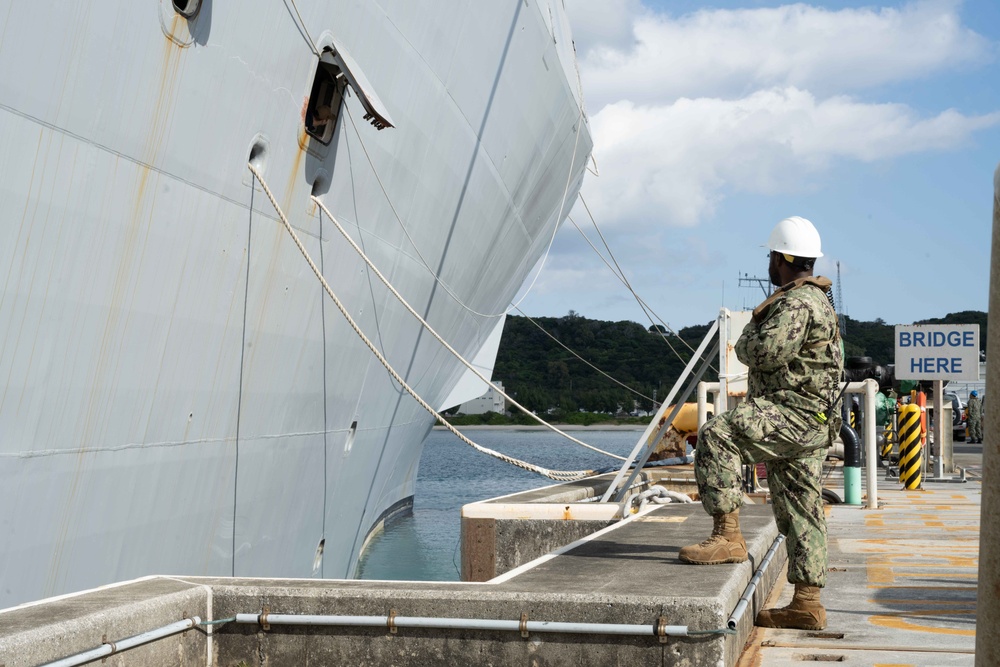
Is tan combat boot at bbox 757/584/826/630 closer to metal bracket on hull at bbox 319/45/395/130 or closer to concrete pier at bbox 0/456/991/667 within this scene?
concrete pier at bbox 0/456/991/667

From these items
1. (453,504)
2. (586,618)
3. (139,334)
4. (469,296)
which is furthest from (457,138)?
(453,504)

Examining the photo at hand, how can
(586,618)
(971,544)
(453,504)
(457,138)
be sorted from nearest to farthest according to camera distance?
(586,618), (971,544), (457,138), (453,504)

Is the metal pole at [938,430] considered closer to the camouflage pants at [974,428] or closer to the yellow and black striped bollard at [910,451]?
the yellow and black striped bollard at [910,451]

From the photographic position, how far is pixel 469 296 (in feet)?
39.0

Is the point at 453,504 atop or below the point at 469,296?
below

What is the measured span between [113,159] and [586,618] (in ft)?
10.6

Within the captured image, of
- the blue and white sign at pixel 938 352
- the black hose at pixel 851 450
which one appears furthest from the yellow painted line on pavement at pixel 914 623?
the blue and white sign at pixel 938 352

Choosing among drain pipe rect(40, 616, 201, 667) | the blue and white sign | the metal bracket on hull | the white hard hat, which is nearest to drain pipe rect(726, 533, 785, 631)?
the white hard hat

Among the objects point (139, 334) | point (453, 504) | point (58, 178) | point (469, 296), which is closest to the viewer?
point (58, 178)

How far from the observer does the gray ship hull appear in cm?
472

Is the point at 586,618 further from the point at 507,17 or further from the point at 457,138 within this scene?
the point at 507,17

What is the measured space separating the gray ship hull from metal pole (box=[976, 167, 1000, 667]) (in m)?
4.15

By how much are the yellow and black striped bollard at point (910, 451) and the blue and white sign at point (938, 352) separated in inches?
60.5

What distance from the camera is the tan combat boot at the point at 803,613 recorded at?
14.7 ft
